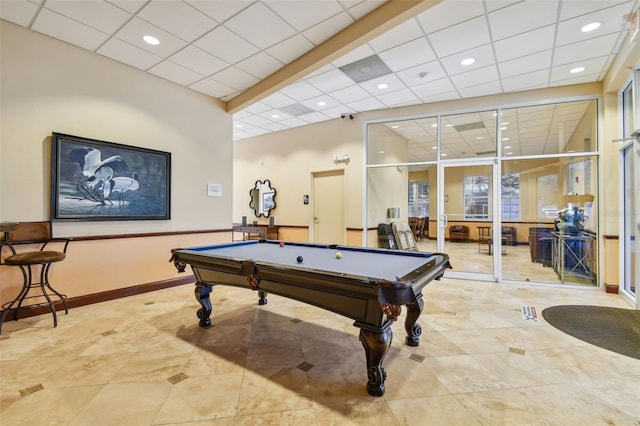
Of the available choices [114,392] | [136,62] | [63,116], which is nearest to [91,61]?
[136,62]

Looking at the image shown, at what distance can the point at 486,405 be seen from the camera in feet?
5.87

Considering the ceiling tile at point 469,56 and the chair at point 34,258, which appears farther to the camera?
the ceiling tile at point 469,56

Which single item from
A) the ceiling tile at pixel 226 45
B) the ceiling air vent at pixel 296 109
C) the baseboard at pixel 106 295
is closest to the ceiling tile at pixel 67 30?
the ceiling tile at pixel 226 45

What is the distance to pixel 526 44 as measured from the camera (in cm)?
345

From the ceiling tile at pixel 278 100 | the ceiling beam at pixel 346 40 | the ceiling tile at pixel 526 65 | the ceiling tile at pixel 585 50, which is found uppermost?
the ceiling tile at pixel 278 100

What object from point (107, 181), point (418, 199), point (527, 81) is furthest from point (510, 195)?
point (107, 181)

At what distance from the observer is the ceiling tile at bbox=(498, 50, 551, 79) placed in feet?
12.2

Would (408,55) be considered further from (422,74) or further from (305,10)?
(305,10)

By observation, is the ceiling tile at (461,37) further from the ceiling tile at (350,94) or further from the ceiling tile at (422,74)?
the ceiling tile at (350,94)

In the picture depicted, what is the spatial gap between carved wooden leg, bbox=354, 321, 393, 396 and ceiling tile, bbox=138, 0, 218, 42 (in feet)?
11.0

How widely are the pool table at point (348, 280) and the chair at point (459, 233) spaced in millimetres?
4002

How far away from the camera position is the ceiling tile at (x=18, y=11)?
2801 millimetres

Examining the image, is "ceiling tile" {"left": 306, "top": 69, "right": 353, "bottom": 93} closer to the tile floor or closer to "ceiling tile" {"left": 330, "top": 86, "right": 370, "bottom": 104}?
"ceiling tile" {"left": 330, "top": 86, "right": 370, "bottom": 104}

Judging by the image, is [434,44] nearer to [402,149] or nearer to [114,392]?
[402,149]
